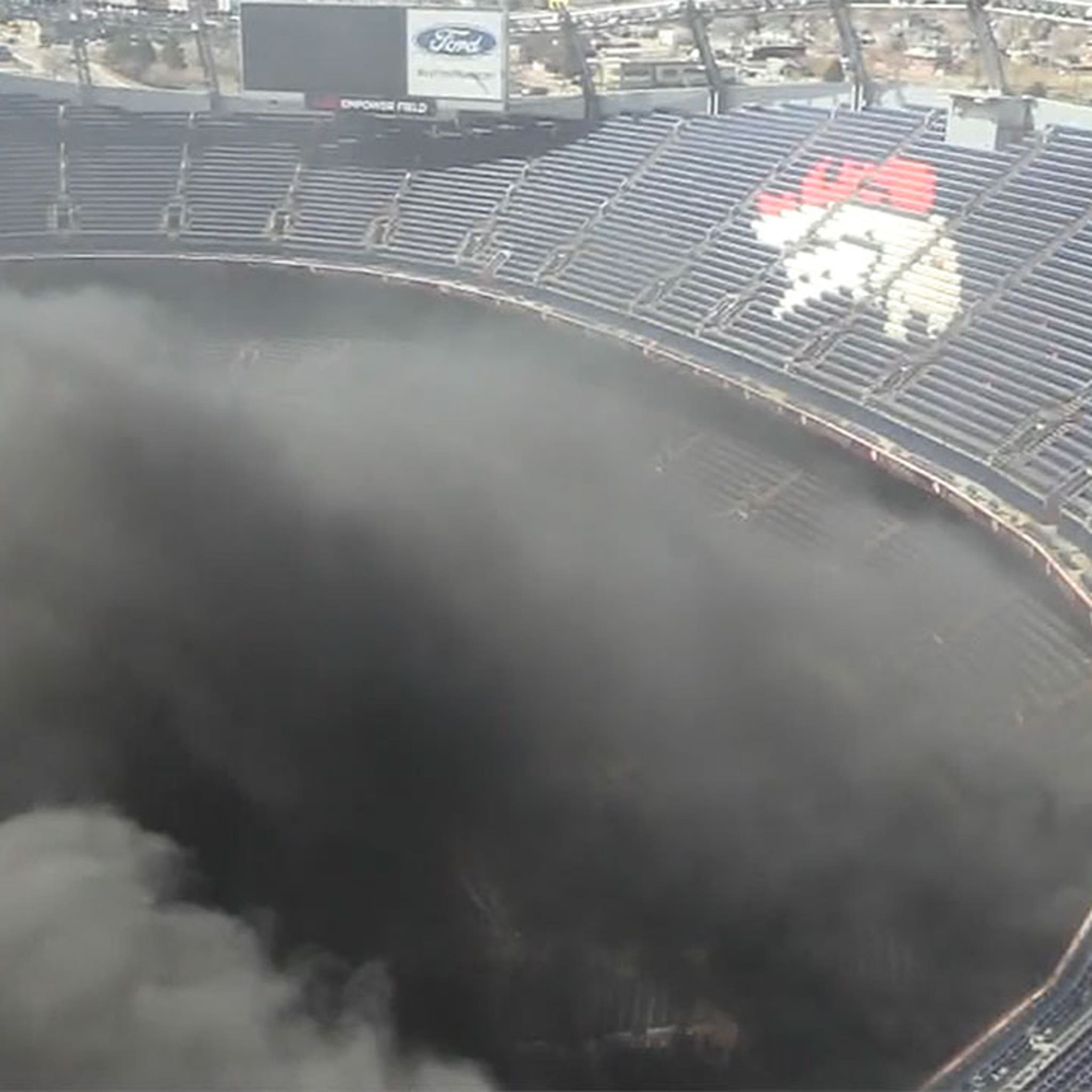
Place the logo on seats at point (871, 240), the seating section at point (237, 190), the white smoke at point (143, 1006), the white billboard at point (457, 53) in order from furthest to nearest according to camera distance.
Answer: the seating section at point (237, 190), the white billboard at point (457, 53), the logo on seats at point (871, 240), the white smoke at point (143, 1006)

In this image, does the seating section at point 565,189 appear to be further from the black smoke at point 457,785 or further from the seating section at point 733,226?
the black smoke at point 457,785

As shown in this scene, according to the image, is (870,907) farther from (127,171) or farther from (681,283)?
(127,171)

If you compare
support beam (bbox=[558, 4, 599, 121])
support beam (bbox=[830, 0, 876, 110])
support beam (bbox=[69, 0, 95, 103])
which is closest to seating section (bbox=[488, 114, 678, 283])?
support beam (bbox=[558, 4, 599, 121])

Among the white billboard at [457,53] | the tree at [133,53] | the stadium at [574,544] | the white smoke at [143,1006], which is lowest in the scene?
the white smoke at [143,1006]

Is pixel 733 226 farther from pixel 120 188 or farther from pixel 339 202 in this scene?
pixel 120 188

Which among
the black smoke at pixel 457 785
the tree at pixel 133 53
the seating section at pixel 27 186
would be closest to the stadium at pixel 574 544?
the black smoke at pixel 457 785

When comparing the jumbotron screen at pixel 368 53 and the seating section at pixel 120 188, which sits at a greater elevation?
the jumbotron screen at pixel 368 53

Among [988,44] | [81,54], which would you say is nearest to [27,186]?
[81,54]

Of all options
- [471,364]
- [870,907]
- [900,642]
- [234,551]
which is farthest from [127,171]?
[870,907]
